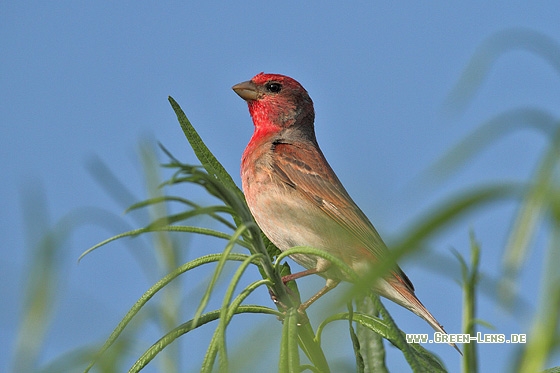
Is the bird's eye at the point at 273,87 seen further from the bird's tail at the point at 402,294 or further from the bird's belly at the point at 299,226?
the bird's tail at the point at 402,294

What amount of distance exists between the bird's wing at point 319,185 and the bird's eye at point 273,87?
878mm

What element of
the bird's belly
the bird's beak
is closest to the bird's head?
the bird's beak

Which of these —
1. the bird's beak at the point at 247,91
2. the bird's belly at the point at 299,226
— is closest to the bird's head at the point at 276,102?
the bird's beak at the point at 247,91

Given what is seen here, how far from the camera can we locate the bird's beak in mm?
7332

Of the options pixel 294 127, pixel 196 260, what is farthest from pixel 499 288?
pixel 294 127

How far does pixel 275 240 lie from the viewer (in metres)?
5.79

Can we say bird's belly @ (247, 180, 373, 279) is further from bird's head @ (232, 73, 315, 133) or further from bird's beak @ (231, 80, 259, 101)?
bird's beak @ (231, 80, 259, 101)

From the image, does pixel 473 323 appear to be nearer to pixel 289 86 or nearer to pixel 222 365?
pixel 222 365

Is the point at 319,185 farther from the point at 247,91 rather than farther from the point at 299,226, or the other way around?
the point at 247,91

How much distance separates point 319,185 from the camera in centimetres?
639

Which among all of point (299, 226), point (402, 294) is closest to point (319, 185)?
point (299, 226)

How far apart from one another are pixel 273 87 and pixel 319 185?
1450mm

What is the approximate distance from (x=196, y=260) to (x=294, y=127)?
518cm

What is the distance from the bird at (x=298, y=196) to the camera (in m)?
5.67
